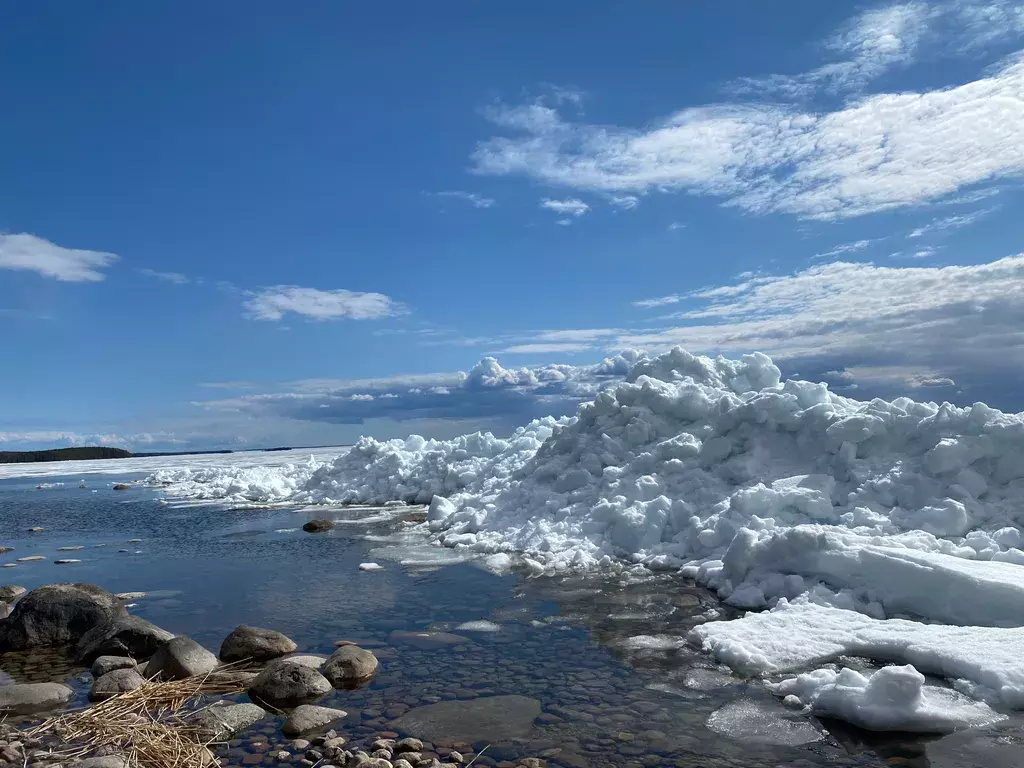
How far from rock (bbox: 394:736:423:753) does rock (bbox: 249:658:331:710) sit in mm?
1367

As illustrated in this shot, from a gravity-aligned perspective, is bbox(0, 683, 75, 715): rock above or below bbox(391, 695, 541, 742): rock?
above

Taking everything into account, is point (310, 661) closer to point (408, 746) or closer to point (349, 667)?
point (349, 667)

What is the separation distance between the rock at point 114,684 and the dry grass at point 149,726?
295 millimetres

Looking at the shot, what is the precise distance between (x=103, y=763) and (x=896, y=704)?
17.5ft

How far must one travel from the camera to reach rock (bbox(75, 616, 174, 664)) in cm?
735

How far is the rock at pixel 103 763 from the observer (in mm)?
4445

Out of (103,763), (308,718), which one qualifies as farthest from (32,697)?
(308,718)

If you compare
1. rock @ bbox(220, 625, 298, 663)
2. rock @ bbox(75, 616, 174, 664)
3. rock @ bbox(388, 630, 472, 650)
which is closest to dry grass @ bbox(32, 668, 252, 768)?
rock @ bbox(220, 625, 298, 663)

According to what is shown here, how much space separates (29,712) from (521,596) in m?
5.31

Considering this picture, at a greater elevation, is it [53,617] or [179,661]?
[53,617]

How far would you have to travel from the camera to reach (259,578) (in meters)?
11.3

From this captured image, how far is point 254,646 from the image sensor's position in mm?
7133

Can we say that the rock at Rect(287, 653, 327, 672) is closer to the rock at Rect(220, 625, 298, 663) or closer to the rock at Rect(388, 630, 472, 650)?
the rock at Rect(220, 625, 298, 663)

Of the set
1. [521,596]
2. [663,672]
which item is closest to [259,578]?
[521,596]
